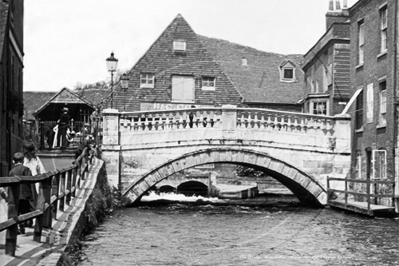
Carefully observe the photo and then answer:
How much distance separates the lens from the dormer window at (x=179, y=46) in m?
32.8

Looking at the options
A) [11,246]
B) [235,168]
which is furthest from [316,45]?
Answer: [11,246]

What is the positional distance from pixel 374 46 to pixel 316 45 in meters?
10.4

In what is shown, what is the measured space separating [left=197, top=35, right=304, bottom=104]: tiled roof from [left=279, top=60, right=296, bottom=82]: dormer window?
0.26 m

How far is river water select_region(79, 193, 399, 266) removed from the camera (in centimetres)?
971

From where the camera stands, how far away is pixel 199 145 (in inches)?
742

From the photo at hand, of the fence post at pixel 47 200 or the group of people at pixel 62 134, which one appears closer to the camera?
the fence post at pixel 47 200

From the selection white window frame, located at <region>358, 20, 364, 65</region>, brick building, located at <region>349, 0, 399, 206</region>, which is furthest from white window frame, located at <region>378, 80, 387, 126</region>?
white window frame, located at <region>358, 20, 364, 65</region>

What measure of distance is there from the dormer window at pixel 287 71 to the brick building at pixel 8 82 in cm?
1909

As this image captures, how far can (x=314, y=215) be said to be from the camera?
17.8 m

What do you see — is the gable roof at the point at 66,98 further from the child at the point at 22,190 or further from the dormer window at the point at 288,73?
the child at the point at 22,190

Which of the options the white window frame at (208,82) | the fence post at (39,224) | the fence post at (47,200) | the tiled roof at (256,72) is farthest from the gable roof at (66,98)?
the fence post at (39,224)

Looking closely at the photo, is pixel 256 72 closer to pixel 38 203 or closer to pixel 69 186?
pixel 69 186

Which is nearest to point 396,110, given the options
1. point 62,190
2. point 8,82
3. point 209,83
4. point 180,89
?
point 62,190

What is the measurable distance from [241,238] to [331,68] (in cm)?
1562
